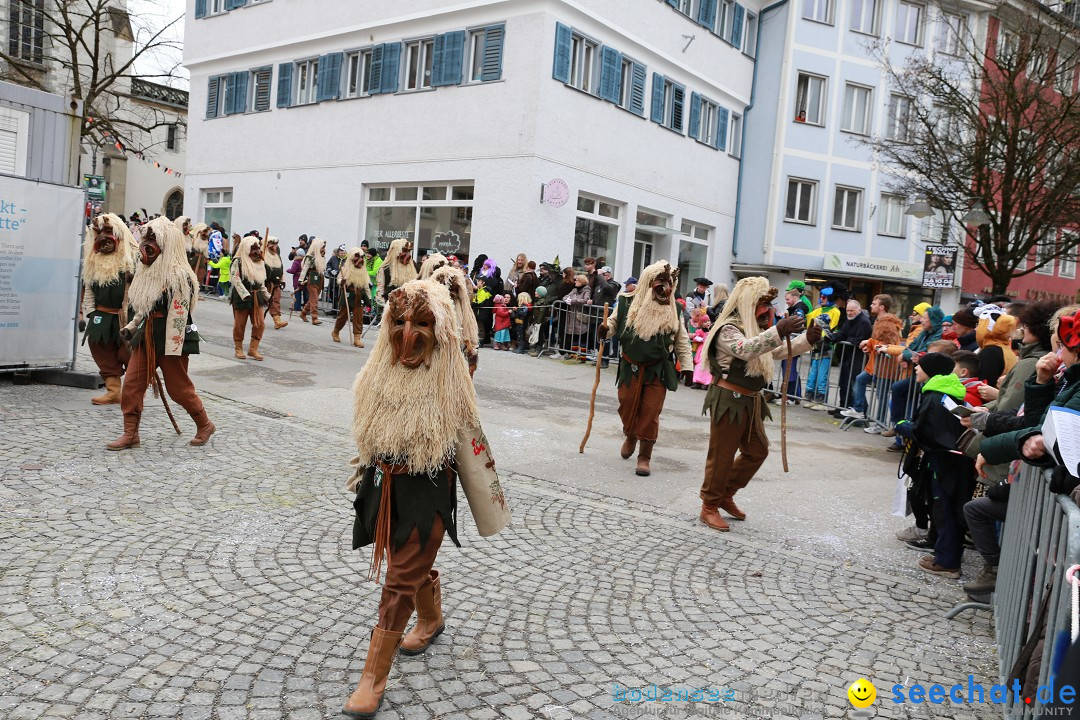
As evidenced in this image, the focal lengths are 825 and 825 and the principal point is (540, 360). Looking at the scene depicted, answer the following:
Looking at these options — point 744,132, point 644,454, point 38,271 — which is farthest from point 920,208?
point 38,271

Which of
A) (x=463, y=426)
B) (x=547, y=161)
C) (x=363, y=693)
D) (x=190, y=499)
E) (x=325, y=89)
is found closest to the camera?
(x=363, y=693)

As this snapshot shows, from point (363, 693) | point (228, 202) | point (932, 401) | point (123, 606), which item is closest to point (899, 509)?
point (932, 401)

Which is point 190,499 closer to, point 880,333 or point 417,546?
point 417,546

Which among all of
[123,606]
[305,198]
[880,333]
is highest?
[305,198]

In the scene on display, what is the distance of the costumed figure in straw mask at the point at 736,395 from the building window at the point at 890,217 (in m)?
23.7

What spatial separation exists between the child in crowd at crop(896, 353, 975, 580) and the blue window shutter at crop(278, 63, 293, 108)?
73.8 feet

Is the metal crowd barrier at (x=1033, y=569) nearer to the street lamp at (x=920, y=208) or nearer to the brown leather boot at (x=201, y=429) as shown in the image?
the brown leather boot at (x=201, y=429)

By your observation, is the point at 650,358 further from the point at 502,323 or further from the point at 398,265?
the point at 502,323

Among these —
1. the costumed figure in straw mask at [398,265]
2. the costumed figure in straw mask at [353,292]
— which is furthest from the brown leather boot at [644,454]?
the costumed figure in straw mask at [353,292]

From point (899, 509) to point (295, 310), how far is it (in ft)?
59.0

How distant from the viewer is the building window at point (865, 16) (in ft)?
88.2

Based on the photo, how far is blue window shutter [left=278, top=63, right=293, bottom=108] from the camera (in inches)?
956

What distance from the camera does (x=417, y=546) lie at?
11.5 ft

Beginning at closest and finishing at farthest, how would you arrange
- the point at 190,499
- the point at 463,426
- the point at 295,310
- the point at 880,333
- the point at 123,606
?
the point at 463,426 < the point at 123,606 < the point at 190,499 < the point at 880,333 < the point at 295,310
